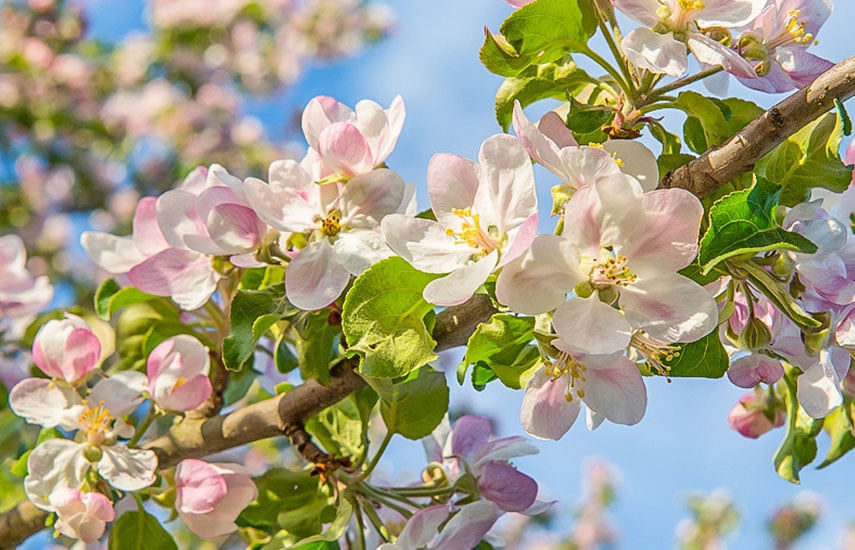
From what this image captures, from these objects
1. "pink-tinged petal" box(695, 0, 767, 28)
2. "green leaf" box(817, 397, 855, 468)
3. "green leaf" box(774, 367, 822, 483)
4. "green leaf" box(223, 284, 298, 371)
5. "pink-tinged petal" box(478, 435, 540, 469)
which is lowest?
"green leaf" box(817, 397, 855, 468)

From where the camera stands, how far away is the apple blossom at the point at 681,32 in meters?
0.70

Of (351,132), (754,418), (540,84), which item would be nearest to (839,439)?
(754,418)

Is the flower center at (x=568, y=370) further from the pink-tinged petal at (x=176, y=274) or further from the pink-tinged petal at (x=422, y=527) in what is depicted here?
the pink-tinged petal at (x=176, y=274)

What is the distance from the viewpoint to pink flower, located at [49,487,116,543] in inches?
33.4

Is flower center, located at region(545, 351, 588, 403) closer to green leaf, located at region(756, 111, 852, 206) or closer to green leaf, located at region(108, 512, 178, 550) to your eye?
green leaf, located at region(756, 111, 852, 206)

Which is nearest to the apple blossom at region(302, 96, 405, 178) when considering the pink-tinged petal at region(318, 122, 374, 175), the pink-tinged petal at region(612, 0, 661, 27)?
the pink-tinged petal at region(318, 122, 374, 175)

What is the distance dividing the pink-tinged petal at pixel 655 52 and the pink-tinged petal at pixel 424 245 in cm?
19

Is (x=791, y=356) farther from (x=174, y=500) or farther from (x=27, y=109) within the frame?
(x=27, y=109)

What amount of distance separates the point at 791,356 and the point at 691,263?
0.48 feet

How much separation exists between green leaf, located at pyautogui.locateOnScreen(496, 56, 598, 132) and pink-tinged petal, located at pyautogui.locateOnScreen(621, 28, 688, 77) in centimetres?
9

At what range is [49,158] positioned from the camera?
4.66 m

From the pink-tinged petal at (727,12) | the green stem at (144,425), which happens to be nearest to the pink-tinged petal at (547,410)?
the pink-tinged petal at (727,12)

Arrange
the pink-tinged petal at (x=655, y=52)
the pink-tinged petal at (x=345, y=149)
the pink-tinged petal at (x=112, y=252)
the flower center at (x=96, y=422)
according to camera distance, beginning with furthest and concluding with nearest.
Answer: the pink-tinged petal at (x=112, y=252) → the flower center at (x=96, y=422) → the pink-tinged petal at (x=345, y=149) → the pink-tinged petal at (x=655, y=52)

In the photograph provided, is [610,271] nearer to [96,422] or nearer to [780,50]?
[780,50]
